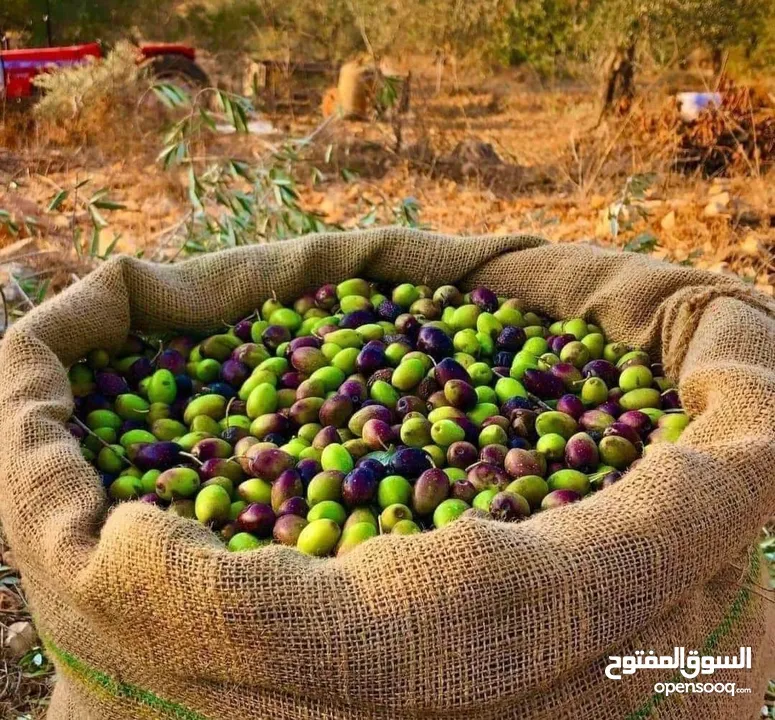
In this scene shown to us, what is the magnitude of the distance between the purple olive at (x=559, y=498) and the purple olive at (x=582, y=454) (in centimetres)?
14

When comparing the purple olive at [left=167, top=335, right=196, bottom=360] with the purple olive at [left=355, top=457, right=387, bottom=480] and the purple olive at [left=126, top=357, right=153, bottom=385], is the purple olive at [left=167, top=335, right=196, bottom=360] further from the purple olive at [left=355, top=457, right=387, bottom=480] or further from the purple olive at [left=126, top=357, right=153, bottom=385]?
the purple olive at [left=355, top=457, right=387, bottom=480]

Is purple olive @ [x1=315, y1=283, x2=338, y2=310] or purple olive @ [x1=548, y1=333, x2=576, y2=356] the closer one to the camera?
purple olive @ [x1=548, y1=333, x2=576, y2=356]

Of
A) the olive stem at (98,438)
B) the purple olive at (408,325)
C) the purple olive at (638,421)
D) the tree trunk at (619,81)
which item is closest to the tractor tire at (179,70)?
the tree trunk at (619,81)

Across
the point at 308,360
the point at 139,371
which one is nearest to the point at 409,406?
the point at 308,360

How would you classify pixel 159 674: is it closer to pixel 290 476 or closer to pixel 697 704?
pixel 290 476

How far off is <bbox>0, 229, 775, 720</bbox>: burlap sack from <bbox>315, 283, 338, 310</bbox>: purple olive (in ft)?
2.69

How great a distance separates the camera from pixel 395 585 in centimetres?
130

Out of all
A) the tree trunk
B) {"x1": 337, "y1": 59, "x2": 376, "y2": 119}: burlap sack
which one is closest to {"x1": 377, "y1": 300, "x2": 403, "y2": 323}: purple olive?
the tree trunk

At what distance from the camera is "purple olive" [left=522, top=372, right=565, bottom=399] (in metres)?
2.04

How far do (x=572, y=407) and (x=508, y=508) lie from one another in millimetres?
468

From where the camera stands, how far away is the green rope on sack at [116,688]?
1449mm

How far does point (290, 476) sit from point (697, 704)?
0.82m

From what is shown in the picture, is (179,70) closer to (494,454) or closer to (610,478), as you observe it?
(494,454)

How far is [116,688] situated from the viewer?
151 centimetres
